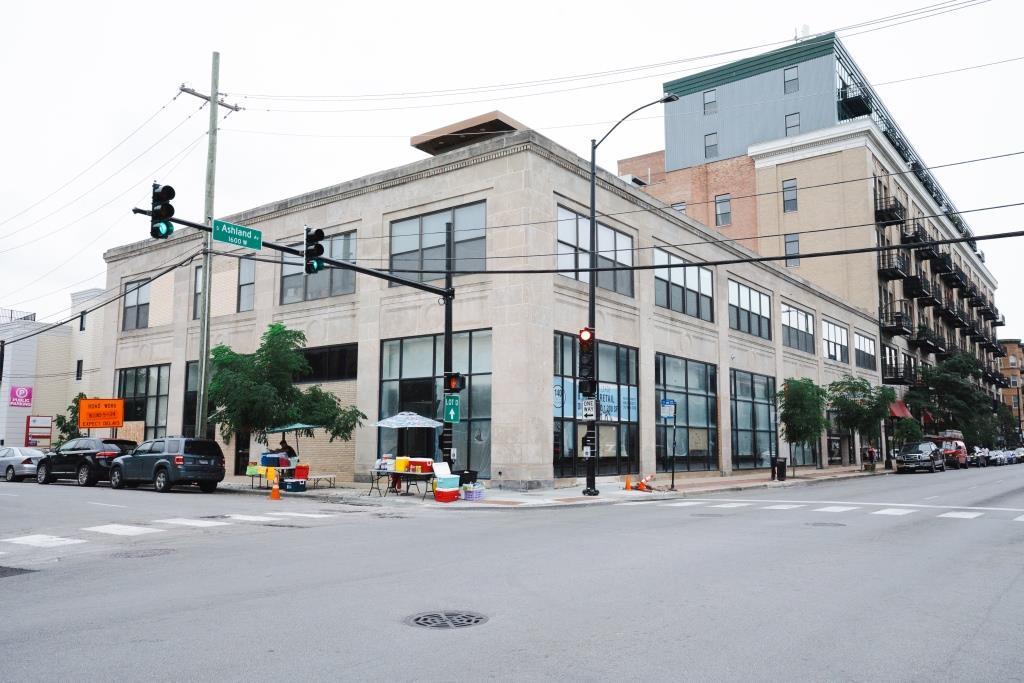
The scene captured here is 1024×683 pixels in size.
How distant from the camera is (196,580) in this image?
29.8 ft

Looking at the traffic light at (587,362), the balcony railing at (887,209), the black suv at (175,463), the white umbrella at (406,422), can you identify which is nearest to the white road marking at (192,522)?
the white umbrella at (406,422)

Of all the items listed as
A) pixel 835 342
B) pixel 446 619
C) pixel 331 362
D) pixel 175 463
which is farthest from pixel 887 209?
pixel 446 619

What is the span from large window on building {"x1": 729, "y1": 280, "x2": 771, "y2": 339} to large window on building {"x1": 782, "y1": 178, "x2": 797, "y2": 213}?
57.3 ft

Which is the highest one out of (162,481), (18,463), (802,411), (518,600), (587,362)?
(587,362)

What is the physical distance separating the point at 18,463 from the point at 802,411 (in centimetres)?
3330

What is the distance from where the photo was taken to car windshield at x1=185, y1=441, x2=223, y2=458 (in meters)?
24.9

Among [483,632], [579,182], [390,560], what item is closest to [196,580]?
[390,560]

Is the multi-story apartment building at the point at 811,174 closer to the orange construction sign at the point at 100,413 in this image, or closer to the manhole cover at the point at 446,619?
the orange construction sign at the point at 100,413

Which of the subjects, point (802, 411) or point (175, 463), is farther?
point (802, 411)

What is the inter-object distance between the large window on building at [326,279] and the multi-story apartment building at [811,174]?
29.7 meters

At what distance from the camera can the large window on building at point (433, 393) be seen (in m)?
26.8

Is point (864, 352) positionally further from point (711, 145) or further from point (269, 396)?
point (269, 396)

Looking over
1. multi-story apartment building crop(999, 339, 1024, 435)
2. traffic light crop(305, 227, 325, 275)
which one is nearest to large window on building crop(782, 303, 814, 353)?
traffic light crop(305, 227, 325, 275)

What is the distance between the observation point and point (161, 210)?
47.8 ft
